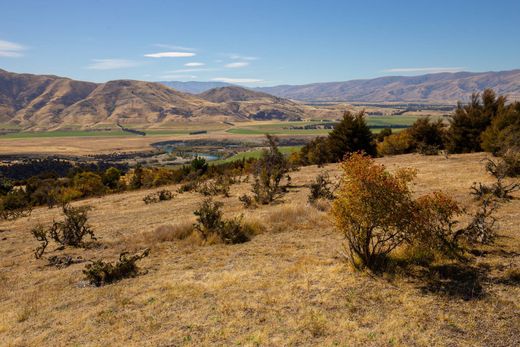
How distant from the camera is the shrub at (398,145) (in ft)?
167

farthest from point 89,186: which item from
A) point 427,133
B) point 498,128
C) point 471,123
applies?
point 498,128

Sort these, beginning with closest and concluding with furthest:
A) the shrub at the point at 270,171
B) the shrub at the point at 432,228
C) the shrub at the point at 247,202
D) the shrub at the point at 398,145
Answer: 1. the shrub at the point at 432,228
2. the shrub at the point at 247,202
3. the shrub at the point at 270,171
4. the shrub at the point at 398,145

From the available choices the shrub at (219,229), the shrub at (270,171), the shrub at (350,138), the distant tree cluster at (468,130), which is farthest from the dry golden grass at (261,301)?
the shrub at (350,138)

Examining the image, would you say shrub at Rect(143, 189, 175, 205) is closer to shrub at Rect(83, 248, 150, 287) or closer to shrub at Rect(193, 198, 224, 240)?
shrub at Rect(193, 198, 224, 240)

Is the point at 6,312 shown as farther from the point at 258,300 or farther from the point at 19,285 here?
the point at 258,300

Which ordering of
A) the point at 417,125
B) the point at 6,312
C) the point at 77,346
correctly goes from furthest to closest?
the point at 417,125, the point at 6,312, the point at 77,346

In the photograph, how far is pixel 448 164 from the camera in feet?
105

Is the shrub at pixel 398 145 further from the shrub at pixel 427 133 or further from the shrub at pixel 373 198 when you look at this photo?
the shrub at pixel 373 198

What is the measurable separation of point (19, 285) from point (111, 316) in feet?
20.5

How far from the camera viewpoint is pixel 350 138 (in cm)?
4634

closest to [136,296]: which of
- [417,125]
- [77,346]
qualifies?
[77,346]

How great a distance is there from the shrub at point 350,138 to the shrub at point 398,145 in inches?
214

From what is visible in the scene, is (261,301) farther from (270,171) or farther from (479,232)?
(270,171)

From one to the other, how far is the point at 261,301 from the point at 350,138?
125 feet
